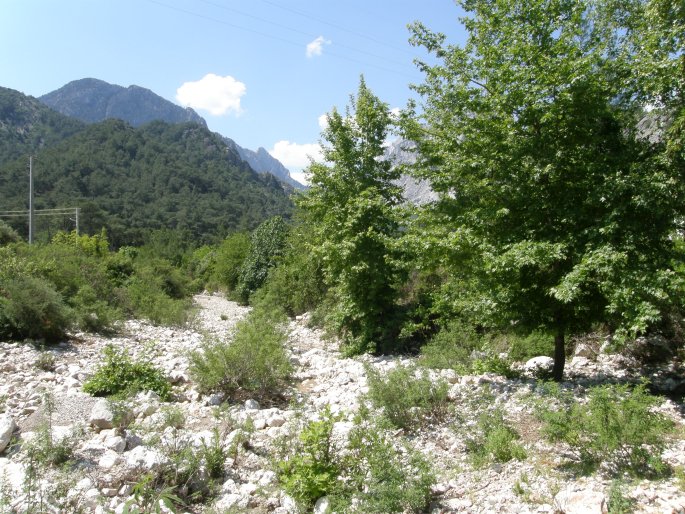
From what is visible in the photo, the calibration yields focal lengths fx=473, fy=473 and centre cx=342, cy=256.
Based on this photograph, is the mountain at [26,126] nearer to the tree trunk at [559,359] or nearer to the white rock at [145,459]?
the white rock at [145,459]

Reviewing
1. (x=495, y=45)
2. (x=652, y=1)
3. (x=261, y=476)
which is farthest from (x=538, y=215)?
(x=261, y=476)

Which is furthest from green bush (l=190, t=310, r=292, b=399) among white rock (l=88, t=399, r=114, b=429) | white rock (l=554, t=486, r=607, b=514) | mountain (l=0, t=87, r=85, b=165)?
mountain (l=0, t=87, r=85, b=165)

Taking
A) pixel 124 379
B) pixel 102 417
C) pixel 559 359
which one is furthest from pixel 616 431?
pixel 124 379

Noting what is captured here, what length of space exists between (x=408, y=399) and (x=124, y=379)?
491 centimetres

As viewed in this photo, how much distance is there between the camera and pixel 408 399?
6.17 meters

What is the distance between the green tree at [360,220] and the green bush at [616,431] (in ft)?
23.7

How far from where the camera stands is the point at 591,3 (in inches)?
436

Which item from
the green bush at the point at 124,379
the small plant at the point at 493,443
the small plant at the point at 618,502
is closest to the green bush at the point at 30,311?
the green bush at the point at 124,379

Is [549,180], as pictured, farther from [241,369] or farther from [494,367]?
[241,369]

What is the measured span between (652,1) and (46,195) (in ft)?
288

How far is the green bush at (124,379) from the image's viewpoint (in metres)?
7.78

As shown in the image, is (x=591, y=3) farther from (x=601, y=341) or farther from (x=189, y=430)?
(x=189, y=430)

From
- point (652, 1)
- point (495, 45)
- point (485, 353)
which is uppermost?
point (652, 1)

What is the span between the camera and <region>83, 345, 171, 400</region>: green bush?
25.5 feet
